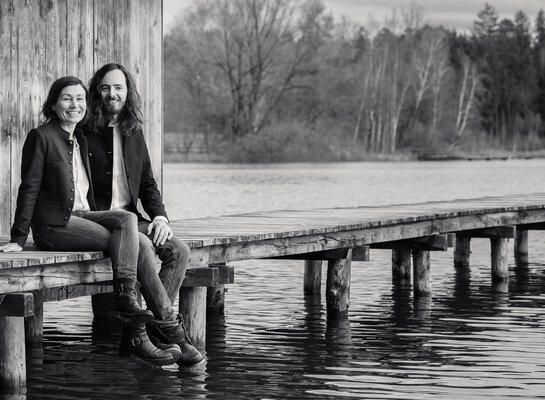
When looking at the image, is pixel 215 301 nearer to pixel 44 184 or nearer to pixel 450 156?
pixel 44 184

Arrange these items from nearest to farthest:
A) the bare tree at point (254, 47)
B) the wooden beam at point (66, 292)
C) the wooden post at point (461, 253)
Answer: the wooden beam at point (66, 292), the wooden post at point (461, 253), the bare tree at point (254, 47)

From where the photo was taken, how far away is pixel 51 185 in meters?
8.96

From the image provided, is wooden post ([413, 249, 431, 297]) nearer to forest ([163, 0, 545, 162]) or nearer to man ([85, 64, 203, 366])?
man ([85, 64, 203, 366])

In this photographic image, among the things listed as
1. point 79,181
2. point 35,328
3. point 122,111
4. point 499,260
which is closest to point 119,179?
point 79,181

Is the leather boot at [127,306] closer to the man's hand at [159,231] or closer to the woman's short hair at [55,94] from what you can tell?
the man's hand at [159,231]

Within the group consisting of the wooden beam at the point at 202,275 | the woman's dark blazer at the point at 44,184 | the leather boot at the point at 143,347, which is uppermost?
the woman's dark blazer at the point at 44,184

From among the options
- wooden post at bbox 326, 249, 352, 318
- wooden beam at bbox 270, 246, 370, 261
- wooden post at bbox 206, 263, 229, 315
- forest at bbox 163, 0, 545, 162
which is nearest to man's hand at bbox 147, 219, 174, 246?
wooden beam at bbox 270, 246, 370, 261

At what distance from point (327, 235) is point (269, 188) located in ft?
103

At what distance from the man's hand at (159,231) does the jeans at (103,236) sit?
0.85 feet

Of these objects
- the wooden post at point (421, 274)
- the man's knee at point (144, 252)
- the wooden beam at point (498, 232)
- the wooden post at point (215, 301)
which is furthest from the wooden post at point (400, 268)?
the man's knee at point (144, 252)

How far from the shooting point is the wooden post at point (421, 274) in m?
15.1

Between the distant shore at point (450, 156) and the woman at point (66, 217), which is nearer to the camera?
the woman at point (66, 217)

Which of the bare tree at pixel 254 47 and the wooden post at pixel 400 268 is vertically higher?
the bare tree at pixel 254 47

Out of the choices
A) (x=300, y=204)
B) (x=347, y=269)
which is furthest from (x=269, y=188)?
(x=347, y=269)
